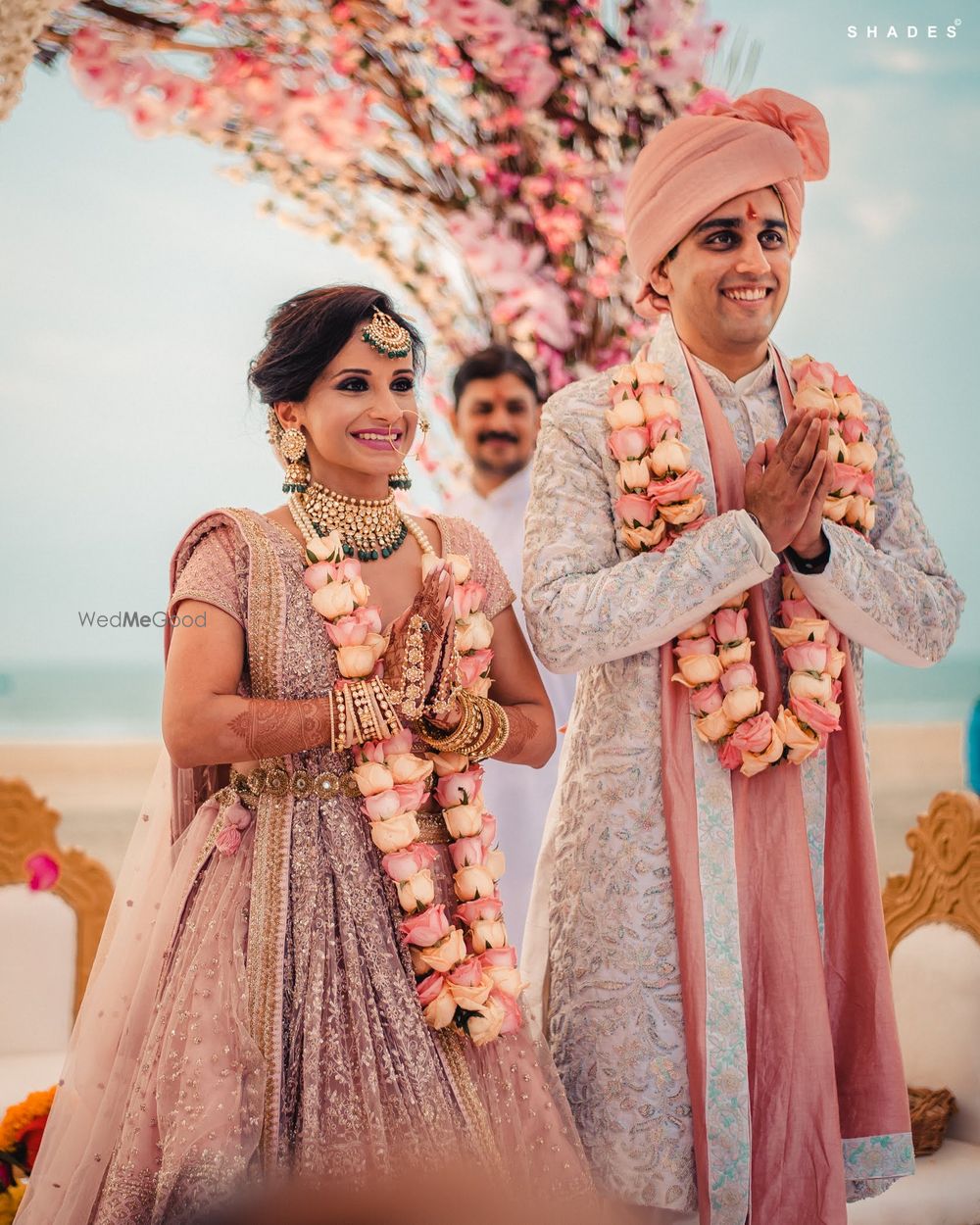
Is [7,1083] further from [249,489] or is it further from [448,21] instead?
[448,21]

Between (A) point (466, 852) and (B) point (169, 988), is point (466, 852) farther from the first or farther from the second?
(B) point (169, 988)

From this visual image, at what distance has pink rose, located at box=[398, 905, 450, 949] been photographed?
1.91 m

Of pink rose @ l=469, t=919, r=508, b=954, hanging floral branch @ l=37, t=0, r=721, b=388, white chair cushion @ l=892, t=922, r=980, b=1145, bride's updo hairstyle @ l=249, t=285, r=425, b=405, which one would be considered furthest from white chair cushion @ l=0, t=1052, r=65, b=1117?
hanging floral branch @ l=37, t=0, r=721, b=388

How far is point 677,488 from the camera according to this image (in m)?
2.06

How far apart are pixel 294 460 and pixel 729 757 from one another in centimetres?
83

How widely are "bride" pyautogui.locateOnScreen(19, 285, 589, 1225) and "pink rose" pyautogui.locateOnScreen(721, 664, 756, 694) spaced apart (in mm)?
296

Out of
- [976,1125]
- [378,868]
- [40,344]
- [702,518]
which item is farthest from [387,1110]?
[40,344]

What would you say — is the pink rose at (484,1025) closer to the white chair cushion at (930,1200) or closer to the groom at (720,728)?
the groom at (720,728)

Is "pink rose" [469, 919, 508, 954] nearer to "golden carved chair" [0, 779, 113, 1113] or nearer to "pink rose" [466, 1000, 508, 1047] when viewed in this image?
"pink rose" [466, 1000, 508, 1047]

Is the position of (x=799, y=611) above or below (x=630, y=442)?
below

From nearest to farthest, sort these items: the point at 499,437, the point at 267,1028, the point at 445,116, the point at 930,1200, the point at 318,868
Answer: the point at 267,1028 → the point at 318,868 → the point at 930,1200 → the point at 499,437 → the point at 445,116

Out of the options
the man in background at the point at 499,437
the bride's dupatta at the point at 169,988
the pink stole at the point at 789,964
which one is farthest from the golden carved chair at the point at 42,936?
the pink stole at the point at 789,964

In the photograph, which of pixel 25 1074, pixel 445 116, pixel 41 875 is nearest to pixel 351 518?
pixel 41 875

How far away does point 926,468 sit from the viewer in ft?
17.1
